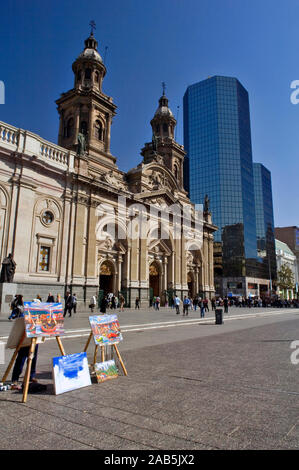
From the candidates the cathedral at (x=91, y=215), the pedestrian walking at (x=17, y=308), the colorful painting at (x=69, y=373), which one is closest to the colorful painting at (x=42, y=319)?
the colorful painting at (x=69, y=373)

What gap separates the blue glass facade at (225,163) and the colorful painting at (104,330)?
76.3m

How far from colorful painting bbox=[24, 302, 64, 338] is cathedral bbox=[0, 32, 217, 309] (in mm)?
19815

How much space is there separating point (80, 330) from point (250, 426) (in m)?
10.5

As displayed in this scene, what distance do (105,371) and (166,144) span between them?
49798 millimetres

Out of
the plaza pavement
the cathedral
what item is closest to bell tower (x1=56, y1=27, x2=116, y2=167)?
the cathedral

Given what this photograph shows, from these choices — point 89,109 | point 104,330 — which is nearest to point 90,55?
point 89,109

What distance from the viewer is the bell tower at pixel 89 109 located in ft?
126

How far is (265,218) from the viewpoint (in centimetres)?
10069

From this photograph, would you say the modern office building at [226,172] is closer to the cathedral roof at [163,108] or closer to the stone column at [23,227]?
the cathedral roof at [163,108]

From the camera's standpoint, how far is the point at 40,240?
26266 mm

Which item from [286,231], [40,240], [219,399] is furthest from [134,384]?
[286,231]

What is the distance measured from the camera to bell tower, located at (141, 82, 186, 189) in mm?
51969
